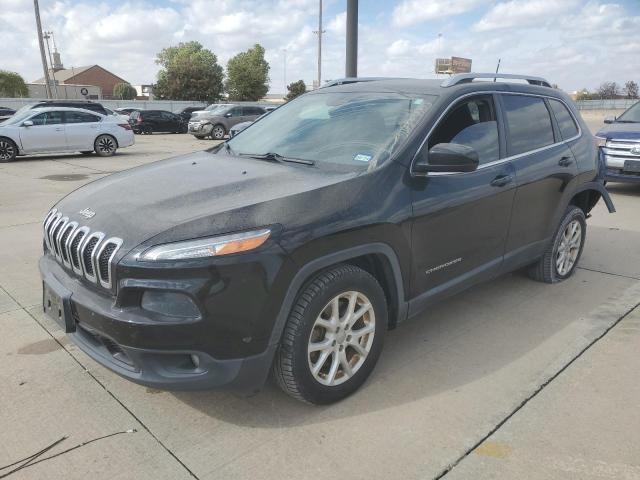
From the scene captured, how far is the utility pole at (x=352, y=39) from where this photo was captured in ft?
28.9

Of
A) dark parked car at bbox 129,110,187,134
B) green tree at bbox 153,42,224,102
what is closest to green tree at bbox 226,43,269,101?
green tree at bbox 153,42,224,102

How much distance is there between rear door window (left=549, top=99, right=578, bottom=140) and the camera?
4501 mm

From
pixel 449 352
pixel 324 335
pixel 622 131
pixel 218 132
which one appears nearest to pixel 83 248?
pixel 324 335

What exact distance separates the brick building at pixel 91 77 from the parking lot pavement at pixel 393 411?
93778 mm

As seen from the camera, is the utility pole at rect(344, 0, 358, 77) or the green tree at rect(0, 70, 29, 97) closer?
the utility pole at rect(344, 0, 358, 77)

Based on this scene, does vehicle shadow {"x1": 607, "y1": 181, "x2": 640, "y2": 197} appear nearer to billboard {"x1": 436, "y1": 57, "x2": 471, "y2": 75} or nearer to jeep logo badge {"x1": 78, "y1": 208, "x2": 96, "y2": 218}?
jeep logo badge {"x1": 78, "y1": 208, "x2": 96, "y2": 218}

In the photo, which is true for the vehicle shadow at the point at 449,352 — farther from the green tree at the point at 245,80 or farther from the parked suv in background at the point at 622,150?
the green tree at the point at 245,80

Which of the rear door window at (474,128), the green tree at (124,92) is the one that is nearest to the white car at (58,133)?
the rear door window at (474,128)

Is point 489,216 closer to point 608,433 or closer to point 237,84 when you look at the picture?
point 608,433

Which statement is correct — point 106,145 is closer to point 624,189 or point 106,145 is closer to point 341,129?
point 624,189

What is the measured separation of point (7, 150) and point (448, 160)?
48.1 feet

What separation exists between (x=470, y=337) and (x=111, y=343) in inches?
92.8

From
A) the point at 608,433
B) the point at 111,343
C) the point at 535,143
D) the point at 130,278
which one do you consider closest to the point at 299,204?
the point at 130,278

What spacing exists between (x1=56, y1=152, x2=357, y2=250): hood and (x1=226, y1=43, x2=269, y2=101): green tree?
210 feet
